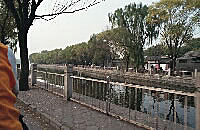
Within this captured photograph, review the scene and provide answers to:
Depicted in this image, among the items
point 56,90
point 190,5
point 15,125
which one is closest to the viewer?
point 15,125

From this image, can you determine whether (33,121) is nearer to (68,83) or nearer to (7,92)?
(68,83)

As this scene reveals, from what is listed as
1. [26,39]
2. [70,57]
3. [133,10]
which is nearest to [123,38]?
[133,10]

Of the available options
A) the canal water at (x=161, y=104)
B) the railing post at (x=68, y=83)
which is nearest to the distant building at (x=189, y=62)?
the railing post at (x=68, y=83)

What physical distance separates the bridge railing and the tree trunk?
2.99 m

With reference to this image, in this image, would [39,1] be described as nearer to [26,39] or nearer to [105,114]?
[26,39]

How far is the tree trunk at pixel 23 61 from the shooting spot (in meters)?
11.9

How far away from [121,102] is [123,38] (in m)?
35.7

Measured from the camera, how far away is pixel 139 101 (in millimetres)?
6168

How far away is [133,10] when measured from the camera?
4378cm

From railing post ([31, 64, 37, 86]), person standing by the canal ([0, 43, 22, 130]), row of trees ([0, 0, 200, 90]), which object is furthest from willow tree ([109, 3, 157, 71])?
person standing by the canal ([0, 43, 22, 130])

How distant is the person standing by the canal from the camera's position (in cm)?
108

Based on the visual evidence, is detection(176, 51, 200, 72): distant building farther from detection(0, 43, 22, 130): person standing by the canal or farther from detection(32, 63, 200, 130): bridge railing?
detection(0, 43, 22, 130): person standing by the canal

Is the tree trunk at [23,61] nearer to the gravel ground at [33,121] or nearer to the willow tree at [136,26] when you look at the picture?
the gravel ground at [33,121]

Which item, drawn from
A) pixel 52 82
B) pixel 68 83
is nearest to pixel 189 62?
pixel 52 82
